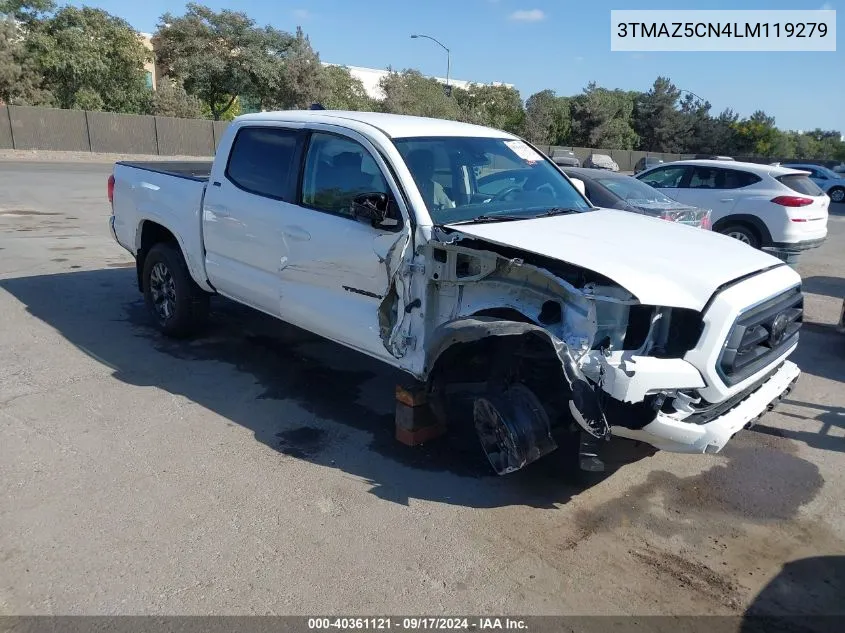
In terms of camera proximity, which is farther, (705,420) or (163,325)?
(163,325)

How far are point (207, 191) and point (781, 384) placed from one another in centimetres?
441

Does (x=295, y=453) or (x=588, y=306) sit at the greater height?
(x=588, y=306)

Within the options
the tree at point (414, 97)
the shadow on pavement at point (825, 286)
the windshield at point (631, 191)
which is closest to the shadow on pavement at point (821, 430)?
the windshield at point (631, 191)

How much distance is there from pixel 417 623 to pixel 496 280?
1.76 meters

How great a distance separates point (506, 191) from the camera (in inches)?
182

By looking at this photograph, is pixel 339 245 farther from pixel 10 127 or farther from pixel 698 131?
pixel 698 131

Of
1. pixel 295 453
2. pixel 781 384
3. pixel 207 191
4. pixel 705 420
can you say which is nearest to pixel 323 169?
pixel 207 191

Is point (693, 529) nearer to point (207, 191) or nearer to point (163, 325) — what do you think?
point (207, 191)

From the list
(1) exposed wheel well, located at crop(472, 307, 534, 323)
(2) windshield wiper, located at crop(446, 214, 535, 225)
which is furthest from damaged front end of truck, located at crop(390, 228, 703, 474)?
(2) windshield wiper, located at crop(446, 214, 535, 225)

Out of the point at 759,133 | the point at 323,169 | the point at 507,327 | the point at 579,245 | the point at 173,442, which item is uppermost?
the point at 759,133

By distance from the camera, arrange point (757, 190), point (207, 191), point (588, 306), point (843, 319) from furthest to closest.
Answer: point (757, 190) < point (843, 319) < point (207, 191) < point (588, 306)

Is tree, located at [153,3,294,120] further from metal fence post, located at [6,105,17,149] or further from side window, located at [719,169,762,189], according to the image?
side window, located at [719,169,762,189]

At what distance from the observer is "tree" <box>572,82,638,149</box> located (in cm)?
5688

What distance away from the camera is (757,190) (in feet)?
35.8
